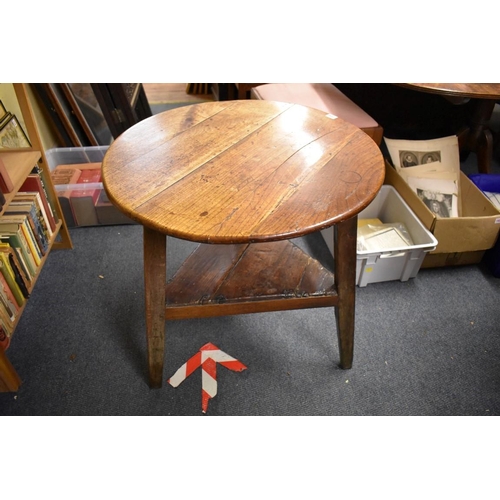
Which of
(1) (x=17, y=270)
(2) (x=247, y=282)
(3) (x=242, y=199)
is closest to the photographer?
(3) (x=242, y=199)

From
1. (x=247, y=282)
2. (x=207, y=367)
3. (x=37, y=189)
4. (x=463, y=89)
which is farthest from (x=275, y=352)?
(x=463, y=89)

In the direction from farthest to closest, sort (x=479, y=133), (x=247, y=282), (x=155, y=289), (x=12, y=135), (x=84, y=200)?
1. (x=479, y=133)
2. (x=84, y=200)
3. (x=12, y=135)
4. (x=247, y=282)
5. (x=155, y=289)

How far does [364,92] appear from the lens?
251 cm

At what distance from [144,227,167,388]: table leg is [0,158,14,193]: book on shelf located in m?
0.64

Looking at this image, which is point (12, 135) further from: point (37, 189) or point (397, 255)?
point (397, 255)

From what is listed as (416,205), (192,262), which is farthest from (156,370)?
(416,205)

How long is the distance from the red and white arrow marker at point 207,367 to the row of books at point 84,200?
0.89 m

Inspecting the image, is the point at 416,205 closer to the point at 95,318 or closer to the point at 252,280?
the point at 252,280

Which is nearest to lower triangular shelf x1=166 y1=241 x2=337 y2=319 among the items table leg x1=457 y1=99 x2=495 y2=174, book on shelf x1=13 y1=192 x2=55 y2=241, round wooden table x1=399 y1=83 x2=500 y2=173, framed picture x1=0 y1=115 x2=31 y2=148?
book on shelf x1=13 y1=192 x2=55 y2=241

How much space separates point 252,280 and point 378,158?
494mm

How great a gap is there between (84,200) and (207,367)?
103 centimetres

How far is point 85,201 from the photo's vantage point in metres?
1.78

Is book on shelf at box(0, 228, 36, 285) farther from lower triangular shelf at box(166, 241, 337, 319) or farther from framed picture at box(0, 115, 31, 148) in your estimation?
lower triangular shelf at box(166, 241, 337, 319)

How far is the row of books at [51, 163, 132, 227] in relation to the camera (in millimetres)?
1773
